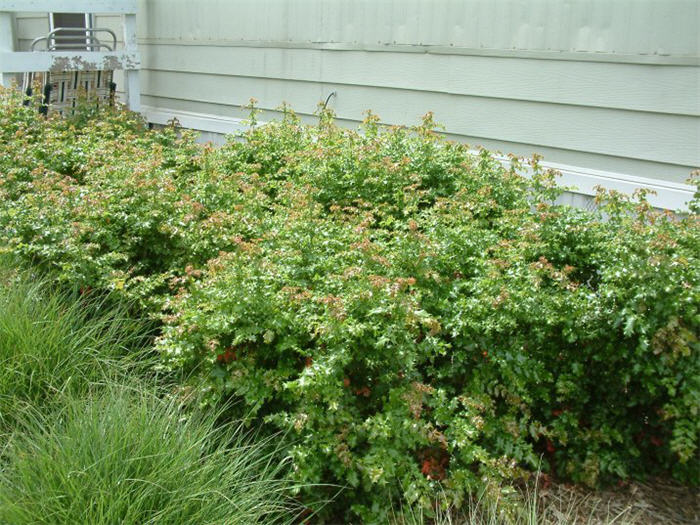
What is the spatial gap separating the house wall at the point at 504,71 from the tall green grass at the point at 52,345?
3039mm

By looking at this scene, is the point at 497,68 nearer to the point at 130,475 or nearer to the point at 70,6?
the point at 130,475

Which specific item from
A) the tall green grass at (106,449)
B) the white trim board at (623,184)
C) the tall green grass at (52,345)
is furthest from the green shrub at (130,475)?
the white trim board at (623,184)

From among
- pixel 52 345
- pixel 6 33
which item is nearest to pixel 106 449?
pixel 52 345

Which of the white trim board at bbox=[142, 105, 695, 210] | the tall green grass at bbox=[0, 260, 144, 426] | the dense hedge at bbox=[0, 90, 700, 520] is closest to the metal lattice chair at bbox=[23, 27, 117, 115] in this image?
the dense hedge at bbox=[0, 90, 700, 520]

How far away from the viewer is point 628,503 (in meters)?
3.27

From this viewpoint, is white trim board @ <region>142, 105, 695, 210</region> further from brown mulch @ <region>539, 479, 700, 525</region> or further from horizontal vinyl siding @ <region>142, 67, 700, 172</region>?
brown mulch @ <region>539, 479, 700, 525</region>

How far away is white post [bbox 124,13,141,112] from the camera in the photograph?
880 cm

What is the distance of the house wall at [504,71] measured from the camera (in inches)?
183

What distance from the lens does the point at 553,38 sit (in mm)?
5133

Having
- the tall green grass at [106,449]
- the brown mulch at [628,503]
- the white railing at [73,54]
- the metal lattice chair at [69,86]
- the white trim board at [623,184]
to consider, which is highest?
the white railing at [73,54]

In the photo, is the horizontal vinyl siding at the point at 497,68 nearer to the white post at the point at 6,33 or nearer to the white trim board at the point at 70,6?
the white trim board at the point at 70,6

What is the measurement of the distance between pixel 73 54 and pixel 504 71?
5155 millimetres

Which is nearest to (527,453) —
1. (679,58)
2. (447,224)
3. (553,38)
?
(447,224)

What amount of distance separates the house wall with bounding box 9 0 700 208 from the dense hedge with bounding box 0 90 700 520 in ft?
2.69
